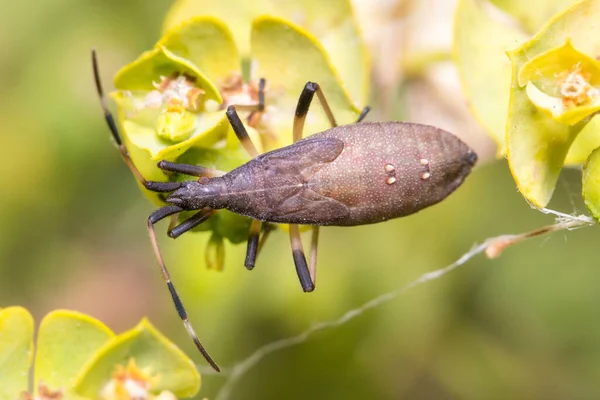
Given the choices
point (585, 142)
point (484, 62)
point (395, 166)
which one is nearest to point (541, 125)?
point (585, 142)

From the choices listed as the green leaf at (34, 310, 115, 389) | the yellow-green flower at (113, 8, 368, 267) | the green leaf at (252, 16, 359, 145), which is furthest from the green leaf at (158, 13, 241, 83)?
the green leaf at (34, 310, 115, 389)

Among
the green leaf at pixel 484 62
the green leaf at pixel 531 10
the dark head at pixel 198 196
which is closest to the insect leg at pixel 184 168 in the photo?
the dark head at pixel 198 196

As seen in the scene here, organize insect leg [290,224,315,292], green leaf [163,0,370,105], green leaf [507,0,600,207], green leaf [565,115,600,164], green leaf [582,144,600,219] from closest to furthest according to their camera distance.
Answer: green leaf [582,144,600,219] < green leaf [507,0,600,207] < green leaf [565,115,600,164] < green leaf [163,0,370,105] < insect leg [290,224,315,292]

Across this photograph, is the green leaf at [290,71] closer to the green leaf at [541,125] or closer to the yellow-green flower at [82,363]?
the green leaf at [541,125]

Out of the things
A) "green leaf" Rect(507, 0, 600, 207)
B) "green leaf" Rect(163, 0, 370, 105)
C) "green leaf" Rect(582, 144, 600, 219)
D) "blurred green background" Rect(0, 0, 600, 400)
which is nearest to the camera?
"green leaf" Rect(582, 144, 600, 219)

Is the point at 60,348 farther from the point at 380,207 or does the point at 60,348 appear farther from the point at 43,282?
the point at 43,282

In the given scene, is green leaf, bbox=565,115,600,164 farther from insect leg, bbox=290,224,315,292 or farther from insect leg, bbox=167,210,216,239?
insect leg, bbox=167,210,216,239

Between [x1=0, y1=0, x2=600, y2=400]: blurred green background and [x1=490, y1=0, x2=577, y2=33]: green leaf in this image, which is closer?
[x1=490, y1=0, x2=577, y2=33]: green leaf

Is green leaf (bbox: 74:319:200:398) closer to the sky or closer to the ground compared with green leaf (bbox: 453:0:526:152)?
closer to the ground
